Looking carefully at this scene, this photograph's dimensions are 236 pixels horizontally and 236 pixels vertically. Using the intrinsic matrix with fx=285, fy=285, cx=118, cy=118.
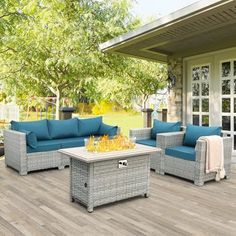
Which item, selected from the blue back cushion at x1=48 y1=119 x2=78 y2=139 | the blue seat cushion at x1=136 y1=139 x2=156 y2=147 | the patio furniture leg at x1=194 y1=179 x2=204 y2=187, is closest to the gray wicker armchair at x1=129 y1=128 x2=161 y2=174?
the blue seat cushion at x1=136 y1=139 x2=156 y2=147

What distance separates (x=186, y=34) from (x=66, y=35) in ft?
13.0

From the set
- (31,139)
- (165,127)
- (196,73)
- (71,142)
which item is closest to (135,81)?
(196,73)

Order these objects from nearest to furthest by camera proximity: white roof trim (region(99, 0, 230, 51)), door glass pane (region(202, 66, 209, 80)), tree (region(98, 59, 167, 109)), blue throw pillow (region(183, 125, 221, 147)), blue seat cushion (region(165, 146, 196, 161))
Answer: white roof trim (region(99, 0, 230, 51)) → blue seat cushion (region(165, 146, 196, 161)) → blue throw pillow (region(183, 125, 221, 147)) → door glass pane (region(202, 66, 209, 80)) → tree (region(98, 59, 167, 109))

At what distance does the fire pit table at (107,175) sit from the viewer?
3.19 metres

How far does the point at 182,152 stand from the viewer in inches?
174

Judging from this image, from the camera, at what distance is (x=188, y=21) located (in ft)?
14.0

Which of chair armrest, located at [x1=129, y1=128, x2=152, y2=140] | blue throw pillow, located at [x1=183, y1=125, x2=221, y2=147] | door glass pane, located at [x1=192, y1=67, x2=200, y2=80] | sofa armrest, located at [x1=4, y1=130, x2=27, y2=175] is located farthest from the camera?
door glass pane, located at [x1=192, y1=67, x2=200, y2=80]

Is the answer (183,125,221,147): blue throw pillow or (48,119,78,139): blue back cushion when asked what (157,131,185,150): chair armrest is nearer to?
(183,125,221,147): blue throw pillow

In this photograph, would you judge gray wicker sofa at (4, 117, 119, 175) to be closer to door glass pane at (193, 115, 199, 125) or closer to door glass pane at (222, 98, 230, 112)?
door glass pane at (193, 115, 199, 125)

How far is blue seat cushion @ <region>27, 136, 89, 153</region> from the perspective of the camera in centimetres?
490

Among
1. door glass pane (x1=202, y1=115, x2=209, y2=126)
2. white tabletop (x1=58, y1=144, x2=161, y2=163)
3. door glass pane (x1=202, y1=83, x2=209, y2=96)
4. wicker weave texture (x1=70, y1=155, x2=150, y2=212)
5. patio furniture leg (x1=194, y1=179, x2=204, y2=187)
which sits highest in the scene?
door glass pane (x1=202, y1=83, x2=209, y2=96)

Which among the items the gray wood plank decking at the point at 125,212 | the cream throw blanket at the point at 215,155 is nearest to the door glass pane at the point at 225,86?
the cream throw blanket at the point at 215,155

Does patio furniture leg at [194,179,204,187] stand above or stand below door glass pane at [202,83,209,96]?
below

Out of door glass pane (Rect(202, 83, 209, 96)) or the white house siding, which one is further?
door glass pane (Rect(202, 83, 209, 96))
